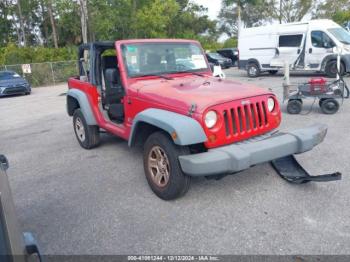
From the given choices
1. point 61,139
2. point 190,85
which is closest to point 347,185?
point 190,85

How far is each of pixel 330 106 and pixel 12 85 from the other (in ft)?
49.4

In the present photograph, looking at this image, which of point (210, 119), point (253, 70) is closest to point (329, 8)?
point (253, 70)

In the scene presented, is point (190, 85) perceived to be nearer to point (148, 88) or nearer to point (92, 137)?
point (148, 88)

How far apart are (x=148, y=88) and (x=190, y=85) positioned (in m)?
0.54

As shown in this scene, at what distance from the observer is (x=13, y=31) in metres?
42.7

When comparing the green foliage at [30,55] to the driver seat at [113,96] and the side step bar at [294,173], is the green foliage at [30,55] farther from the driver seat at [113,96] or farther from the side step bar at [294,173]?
the side step bar at [294,173]

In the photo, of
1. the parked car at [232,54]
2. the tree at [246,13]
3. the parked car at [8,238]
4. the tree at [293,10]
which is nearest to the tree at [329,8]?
the tree at [293,10]

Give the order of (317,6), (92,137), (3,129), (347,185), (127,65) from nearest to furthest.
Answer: (347,185)
(127,65)
(92,137)
(3,129)
(317,6)

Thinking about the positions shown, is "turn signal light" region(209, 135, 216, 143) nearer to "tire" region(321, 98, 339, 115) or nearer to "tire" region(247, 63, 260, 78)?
"tire" region(321, 98, 339, 115)

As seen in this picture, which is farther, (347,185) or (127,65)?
(127,65)

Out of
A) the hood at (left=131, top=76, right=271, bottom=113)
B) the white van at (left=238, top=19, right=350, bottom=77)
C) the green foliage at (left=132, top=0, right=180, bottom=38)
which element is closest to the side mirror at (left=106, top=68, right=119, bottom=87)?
the hood at (left=131, top=76, right=271, bottom=113)

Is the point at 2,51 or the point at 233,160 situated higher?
the point at 2,51

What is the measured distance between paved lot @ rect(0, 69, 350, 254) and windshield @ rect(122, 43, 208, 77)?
1.46 meters

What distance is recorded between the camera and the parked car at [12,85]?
667 inches
